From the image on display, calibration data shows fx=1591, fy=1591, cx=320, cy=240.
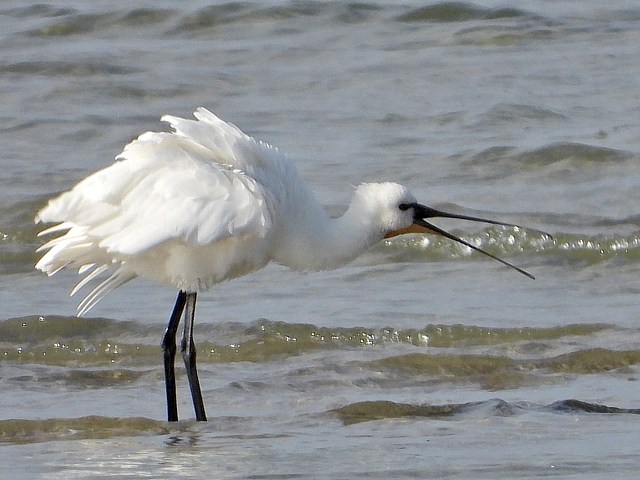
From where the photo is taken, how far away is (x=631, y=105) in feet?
55.9

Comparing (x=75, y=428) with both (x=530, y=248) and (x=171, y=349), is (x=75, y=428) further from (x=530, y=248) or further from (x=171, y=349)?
(x=530, y=248)

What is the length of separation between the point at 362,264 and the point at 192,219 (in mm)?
4514

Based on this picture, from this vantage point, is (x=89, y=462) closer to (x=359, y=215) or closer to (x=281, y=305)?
(x=359, y=215)

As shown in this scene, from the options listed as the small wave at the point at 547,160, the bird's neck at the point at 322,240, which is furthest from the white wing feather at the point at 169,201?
the small wave at the point at 547,160

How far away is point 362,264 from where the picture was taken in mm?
12672

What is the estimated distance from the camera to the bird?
327 inches

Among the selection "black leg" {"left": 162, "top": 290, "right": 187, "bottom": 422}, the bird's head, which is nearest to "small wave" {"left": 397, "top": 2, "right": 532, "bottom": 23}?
the bird's head

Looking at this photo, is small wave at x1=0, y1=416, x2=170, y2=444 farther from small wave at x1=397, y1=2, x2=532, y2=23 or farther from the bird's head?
small wave at x1=397, y1=2, x2=532, y2=23

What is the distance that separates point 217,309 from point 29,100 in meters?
6.75

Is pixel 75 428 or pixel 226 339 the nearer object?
pixel 75 428

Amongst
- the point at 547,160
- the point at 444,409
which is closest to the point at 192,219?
the point at 444,409

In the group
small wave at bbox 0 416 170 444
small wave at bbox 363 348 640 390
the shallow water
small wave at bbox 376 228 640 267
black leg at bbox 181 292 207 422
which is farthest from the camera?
small wave at bbox 376 228 640 267

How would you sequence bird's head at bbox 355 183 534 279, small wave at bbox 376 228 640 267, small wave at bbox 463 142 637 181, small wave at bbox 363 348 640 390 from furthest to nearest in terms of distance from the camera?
1. small wave at bbox 463 142 637 181
2. small wave at bbox 376 228 640 267
3. small wave at bbox 363 348 640 390
4. bird's head at bbox 355 183 534 279

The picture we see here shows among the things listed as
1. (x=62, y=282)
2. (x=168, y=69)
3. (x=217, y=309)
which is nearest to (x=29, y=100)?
(x=168, y=69)
